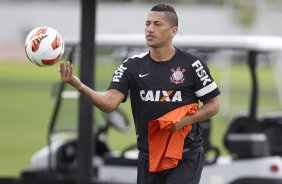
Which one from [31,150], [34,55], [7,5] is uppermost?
[7,5]

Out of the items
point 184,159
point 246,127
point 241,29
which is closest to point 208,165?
point 246,127

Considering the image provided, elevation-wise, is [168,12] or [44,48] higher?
[168,12]

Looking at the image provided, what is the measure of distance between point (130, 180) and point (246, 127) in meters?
1.15

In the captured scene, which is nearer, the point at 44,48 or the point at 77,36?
the point at 44,48

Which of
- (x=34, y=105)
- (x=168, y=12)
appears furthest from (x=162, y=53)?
(x=34, y=105)

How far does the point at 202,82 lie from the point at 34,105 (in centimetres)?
2407

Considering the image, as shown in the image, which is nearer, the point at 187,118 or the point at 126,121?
the point at 187,118

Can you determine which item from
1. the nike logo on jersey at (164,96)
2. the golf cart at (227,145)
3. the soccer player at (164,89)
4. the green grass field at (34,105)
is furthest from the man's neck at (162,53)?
the green grass field at (34,105)

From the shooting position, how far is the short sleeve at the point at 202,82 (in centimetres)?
655

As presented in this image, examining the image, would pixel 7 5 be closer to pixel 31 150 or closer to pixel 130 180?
pixel 31 150

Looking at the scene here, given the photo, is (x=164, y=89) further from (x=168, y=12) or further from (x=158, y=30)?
(x=168, y=12)

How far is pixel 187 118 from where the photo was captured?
6473 mm

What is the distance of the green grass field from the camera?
1723 centimetres

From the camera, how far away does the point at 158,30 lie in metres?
6.54
